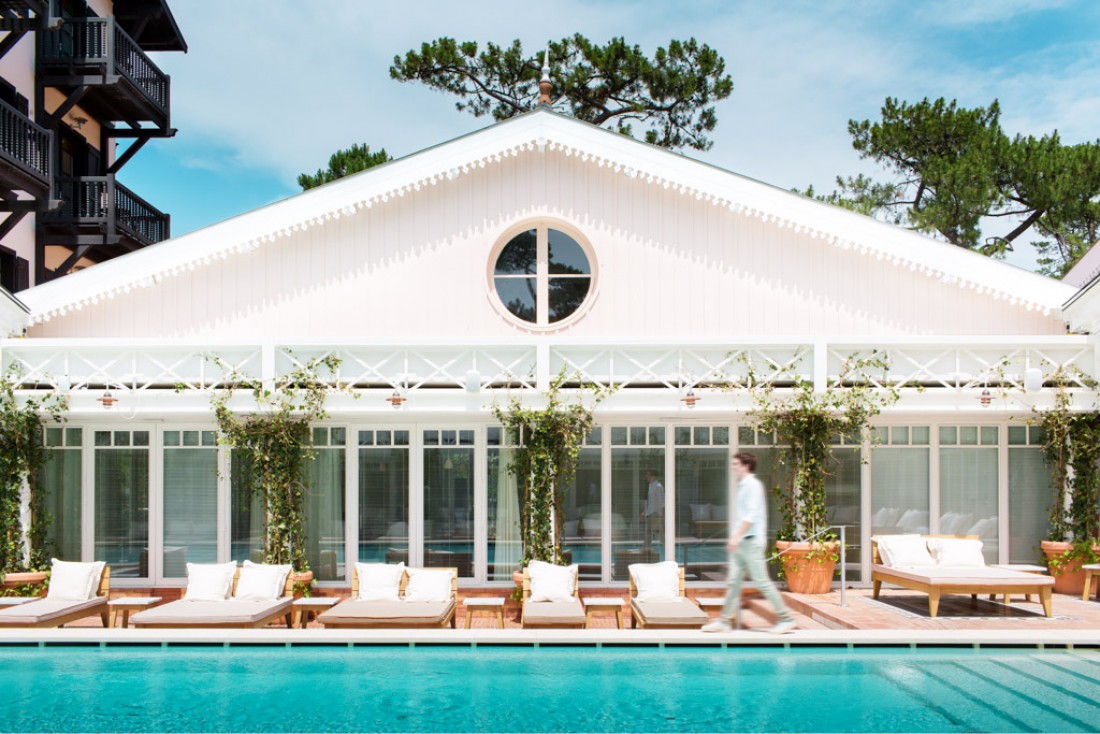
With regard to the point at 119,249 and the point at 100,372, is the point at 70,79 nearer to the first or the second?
the point at 119,249

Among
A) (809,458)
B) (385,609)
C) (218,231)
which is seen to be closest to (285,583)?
(385,609)

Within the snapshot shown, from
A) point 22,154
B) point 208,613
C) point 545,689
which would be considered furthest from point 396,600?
point 22,154

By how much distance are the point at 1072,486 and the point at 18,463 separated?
1693 centimetres

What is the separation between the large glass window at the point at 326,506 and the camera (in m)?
16.5

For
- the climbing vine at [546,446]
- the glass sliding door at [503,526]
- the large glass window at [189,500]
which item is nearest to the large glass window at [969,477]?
the climbing vine at [546,446]

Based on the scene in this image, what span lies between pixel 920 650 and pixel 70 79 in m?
21.9

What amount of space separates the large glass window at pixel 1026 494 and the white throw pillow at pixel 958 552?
2101mm

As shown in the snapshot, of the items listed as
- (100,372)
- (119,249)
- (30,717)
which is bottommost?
(30,717)

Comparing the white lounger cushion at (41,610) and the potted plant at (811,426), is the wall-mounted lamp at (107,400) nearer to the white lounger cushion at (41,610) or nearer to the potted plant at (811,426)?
the white lounger cushion at (41,610)

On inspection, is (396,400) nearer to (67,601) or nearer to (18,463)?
(67,601)

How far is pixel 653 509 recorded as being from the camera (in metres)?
16.6

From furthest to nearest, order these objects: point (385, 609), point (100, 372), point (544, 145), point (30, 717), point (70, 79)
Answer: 1. point (70, 79)
2. point (544, 145)
3. point (100, 372)
4. point (385, 609)
5. point (30, 717)

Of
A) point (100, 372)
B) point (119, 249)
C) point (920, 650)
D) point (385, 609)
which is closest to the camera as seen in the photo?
point (920, 650)

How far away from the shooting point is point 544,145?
1680 cm
